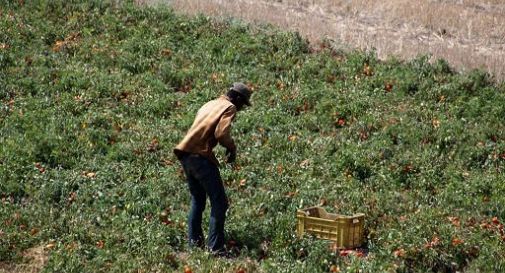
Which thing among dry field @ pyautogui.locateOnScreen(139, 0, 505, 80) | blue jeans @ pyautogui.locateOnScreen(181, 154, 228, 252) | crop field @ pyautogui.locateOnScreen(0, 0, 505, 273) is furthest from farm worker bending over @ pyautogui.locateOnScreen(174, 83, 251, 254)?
dry field @ pyautogui.locateOnScreen(139, 0, 505, 80)

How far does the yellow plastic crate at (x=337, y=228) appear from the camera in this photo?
833 cm

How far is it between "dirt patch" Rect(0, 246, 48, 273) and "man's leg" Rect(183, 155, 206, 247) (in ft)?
4.79

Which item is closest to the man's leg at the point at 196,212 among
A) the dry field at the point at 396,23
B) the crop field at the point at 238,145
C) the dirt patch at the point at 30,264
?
the crop field at the point at 238,145

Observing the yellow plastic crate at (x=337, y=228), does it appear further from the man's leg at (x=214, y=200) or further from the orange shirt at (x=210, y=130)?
the orange shirt at (x=210, y=130)

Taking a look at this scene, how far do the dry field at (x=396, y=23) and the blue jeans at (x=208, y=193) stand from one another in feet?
22.9

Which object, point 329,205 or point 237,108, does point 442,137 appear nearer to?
point 329,205

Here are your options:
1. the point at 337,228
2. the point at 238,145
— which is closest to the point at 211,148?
the point at 337,228

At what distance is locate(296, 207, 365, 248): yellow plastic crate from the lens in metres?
8.33

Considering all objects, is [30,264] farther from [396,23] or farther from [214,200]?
[396,23]

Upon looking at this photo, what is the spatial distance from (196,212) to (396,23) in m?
9.88

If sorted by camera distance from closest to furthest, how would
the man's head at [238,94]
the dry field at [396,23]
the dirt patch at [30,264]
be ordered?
the dirt patch at [30,264], the man's head at [238,94], the dry field at [396,23]

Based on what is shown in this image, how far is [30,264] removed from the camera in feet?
26.5

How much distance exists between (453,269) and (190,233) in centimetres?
264

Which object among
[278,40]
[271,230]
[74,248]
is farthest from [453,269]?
[278,40]
